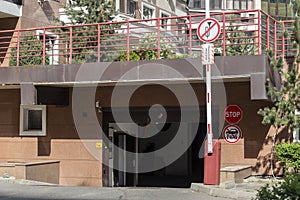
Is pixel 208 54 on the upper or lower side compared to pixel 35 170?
upper

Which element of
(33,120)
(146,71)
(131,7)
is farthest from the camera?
(131,7)

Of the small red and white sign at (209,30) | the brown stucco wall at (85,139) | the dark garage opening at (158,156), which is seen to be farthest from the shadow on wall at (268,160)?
the small red and white sign at (209,30)

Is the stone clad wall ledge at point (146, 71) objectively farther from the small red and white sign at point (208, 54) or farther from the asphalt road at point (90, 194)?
the asphalt road at point (90, 194)

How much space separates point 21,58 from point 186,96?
232 inches

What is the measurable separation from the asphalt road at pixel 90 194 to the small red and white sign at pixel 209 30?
3.94 meters

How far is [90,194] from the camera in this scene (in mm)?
13367

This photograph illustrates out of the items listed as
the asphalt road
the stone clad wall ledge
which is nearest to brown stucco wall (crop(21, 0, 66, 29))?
the stone clad wall ledge

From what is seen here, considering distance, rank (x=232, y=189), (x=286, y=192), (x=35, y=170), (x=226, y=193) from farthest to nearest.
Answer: (x=35, y=170)
(x=232, y=189)
(x=226, y=193)
(x=286, y=192)

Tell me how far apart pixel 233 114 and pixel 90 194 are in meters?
5.13

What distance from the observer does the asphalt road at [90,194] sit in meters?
12.8

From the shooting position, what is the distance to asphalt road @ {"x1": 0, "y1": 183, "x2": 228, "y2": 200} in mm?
12766

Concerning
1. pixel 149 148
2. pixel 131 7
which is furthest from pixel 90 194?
pixel 131 7

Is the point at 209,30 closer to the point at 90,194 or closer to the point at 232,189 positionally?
the point at 232,189

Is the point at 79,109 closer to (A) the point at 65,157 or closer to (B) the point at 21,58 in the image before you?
(A) the point at 65,157
